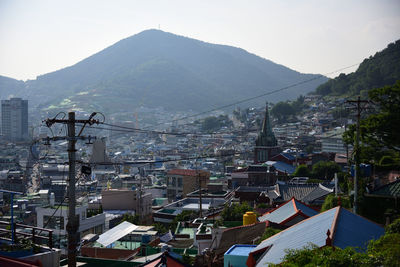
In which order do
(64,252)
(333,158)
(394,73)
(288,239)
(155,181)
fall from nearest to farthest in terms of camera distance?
1. (288,239)
2. (64,252)
3. (333,158)
4. (155,181)
5. (394,73)

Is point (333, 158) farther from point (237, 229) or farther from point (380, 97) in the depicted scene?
point (237, 229)

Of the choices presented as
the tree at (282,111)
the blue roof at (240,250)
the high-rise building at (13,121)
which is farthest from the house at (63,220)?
the high-rise building at (13,121)

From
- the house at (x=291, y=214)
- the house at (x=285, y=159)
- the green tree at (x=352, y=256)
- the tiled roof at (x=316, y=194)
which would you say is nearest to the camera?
the green tree at (x=352, y=256)

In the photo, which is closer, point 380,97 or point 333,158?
point 380,97

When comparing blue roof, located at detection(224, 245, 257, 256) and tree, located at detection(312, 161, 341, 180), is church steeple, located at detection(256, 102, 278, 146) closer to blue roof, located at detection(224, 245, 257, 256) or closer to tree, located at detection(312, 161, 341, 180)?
tree, located at detection(312, 161, 341, 180)

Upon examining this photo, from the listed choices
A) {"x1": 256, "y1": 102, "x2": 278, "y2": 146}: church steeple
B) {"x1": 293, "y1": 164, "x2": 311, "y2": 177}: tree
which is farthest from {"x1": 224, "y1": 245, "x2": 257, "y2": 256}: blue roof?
{"x1": 256, "y1": 102, "x2": 278, "y2": 146}: church steeple

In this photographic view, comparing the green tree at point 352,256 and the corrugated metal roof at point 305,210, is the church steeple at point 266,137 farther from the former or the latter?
the green tree at point 352,256

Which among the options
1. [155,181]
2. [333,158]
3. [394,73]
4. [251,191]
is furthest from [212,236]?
[394,73]
